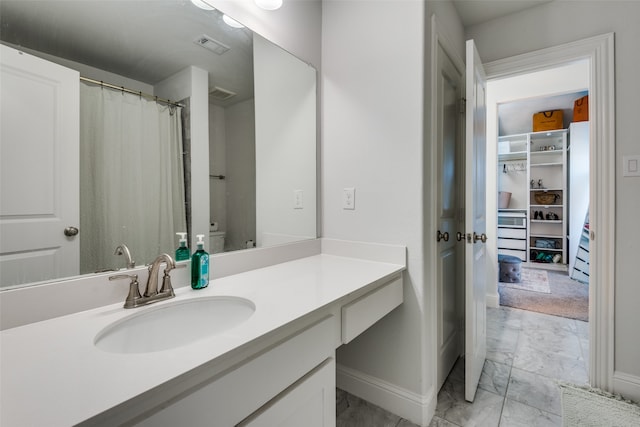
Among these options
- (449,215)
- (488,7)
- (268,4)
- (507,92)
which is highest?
(488,7)

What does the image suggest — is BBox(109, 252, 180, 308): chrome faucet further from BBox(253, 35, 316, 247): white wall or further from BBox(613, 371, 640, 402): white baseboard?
BBox(613, 371, 640, 402): white baseboard

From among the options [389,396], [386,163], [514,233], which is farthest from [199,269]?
[514,233]

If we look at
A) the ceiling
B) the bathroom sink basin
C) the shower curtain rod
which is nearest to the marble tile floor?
A: the bathroom sink basin

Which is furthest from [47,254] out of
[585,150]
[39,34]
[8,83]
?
[585,150]

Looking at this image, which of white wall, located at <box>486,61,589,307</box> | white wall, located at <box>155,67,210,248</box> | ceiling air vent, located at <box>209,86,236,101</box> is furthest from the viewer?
white wall, located at <box>486,61,589,307</box>

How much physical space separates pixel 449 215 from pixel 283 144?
3.65ft

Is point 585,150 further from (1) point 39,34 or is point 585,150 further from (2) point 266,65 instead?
(1) point 39,34

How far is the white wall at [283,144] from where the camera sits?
1529 millimetres

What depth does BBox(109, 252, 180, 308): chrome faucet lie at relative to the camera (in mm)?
919

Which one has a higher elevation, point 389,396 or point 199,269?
point 199,269

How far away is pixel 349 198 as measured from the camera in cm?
167

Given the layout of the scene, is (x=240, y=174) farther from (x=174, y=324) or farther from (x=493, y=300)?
(x=493, y=300)

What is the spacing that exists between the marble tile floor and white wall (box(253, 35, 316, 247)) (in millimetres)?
1033

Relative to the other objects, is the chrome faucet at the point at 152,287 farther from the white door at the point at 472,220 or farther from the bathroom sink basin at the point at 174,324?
the white door at the point at 472,220
